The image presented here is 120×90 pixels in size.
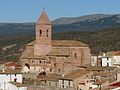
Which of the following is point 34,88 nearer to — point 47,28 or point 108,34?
point 47,28

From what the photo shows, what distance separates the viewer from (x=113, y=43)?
113 m

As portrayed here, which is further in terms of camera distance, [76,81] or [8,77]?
[8,77]

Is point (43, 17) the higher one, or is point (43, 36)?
point (43, 17)

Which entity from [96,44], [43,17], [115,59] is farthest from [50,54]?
[96,44]

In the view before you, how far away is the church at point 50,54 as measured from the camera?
66562mm

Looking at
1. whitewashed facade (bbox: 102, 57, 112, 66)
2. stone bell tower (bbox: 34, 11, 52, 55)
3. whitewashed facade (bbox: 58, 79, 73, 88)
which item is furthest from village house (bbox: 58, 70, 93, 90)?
stone bell tower (bbox: 34, 11, 52, 55)

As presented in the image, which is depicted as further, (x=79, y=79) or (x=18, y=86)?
(x=79, y=79)

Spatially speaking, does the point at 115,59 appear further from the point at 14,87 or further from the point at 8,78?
the point at 14,87

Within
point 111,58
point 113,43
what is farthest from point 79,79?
point 113,43

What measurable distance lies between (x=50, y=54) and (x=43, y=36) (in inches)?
170

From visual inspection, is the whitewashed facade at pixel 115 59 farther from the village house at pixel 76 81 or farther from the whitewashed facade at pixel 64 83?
the whitewashed facade at pixel 64 83

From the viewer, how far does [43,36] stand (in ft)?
233

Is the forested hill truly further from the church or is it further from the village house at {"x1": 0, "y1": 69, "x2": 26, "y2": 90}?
the village house at {"x1": 0, "y1": 69, "x2": 26, "y2": 90}

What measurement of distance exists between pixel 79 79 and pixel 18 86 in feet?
22.2
